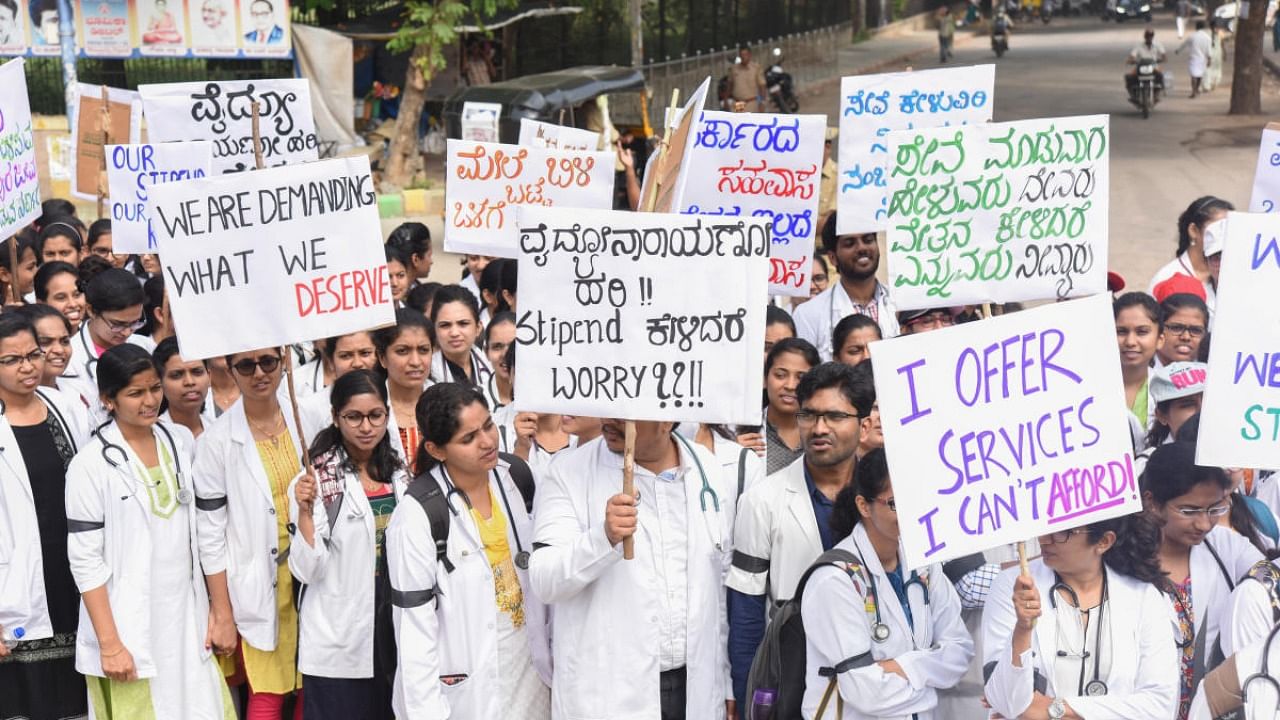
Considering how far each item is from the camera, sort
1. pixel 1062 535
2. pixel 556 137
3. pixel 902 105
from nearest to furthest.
A: pixel 1062 535
pixel 902 105
pixel 556 137

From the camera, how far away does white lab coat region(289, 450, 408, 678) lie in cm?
496

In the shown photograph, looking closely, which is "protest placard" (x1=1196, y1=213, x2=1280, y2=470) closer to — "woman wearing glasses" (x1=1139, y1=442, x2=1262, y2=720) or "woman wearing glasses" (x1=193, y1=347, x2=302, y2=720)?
"woman wearing glasses" (x1=1139, y1=442, x2=1262, y2=720)

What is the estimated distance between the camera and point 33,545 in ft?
17.1

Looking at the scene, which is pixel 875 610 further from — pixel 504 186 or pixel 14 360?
pixel 504 186

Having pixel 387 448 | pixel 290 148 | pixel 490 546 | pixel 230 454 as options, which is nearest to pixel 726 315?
pixel 490 546

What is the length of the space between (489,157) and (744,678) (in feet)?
13.0

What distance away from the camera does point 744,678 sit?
4473 mm

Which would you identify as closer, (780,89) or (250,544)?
(250,544)

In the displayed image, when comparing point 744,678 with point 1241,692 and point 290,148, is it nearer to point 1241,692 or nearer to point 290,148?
point 1241,692

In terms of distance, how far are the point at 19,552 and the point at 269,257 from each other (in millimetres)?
1269

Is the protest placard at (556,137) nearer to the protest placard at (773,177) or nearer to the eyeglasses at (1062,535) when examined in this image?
the protest placard at (773,177)

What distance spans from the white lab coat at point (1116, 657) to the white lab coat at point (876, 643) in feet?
0.53

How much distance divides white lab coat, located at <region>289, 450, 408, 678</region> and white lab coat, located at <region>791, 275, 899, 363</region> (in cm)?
255

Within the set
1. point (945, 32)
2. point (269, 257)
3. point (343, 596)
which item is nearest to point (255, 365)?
point (269, 257)
